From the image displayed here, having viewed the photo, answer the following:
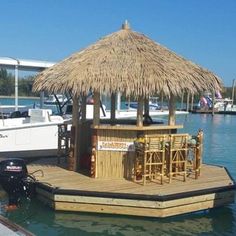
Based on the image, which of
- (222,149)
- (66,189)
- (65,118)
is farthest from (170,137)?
(222,149)

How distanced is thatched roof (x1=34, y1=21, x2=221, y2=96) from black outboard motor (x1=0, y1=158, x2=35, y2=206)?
2049 mm

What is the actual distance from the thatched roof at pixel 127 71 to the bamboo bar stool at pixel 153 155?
A: 3.50ft

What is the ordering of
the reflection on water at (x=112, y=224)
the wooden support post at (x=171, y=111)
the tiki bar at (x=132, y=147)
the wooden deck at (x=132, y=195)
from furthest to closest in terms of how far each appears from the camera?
1. the wooden support post at (x=171, y=111)
2. the tiki bar at (x=132, y=147)
3. the wooden deck at (x=132, y=195)
4. the reflection on water at (x=112, y=224)

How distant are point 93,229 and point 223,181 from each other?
373 cm

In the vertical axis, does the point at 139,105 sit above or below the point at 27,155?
above

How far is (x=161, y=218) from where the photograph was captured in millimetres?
9828

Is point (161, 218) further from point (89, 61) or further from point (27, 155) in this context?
point (27, 155)

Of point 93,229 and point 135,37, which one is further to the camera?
point 135,37

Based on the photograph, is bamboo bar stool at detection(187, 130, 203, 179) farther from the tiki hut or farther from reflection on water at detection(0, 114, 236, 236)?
reflection on water at detection(0, 114, 236, 236)

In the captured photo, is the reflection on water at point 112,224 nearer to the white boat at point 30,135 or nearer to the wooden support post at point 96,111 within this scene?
the wooden support post at point 96,111

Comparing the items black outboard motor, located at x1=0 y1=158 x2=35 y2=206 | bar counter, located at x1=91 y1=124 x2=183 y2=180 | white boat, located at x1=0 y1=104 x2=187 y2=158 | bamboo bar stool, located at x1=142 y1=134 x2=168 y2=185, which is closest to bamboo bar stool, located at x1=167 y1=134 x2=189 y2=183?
bamboo bar stool, located at x1=142 y1=134 x2=168 y2=185

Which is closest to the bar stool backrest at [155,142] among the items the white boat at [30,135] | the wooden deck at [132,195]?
the wooden deck at [132,195]

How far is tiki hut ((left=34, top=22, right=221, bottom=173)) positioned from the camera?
10492 millimetres

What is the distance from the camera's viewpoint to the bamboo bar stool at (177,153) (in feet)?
35.3
